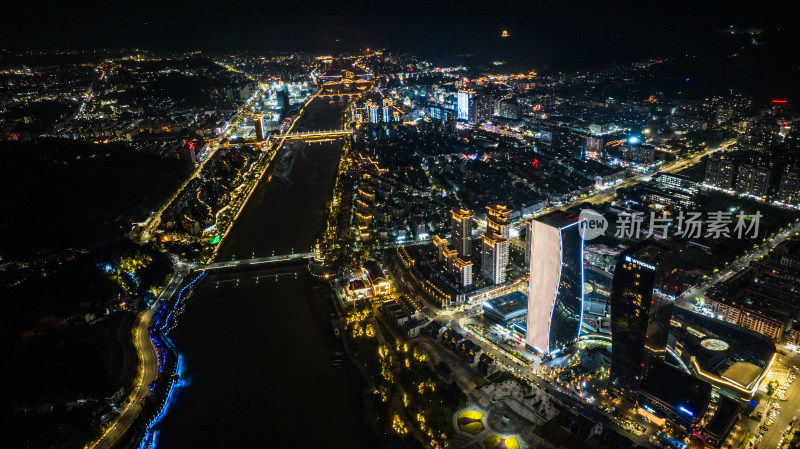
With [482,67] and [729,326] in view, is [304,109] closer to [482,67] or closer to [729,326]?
[482,67]

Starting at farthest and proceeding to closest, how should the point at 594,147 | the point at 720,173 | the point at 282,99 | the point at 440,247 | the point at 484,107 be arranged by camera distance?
the point at 282,99, the point at 484,107, the point at 594,147, the point at 720,173, the point at 440,247

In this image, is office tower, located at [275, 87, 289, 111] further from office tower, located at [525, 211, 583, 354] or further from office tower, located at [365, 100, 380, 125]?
office tower, located at [525, 211, 583, 354]

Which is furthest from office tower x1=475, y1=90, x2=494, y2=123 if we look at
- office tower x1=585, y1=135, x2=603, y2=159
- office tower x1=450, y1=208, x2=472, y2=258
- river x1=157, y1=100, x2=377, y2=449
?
office tower x1=450, y1=208, x2=472, y2=258

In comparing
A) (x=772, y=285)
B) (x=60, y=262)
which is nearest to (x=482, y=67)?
(x=772, y=285)

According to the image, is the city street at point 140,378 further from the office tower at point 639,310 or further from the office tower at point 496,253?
the office tower at point 639,310

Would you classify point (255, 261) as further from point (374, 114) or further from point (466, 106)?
point (466, 106)

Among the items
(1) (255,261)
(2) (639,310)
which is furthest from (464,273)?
(1) (255,261)
